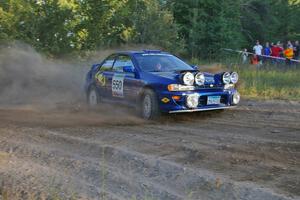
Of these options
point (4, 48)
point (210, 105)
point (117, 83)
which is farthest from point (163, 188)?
point (4, 48)

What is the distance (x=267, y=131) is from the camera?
927cm

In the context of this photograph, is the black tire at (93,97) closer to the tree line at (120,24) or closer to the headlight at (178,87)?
the headlight at (178,87)

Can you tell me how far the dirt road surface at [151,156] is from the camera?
5711mm

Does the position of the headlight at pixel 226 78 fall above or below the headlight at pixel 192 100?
above

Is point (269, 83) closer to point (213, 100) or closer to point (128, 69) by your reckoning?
point (213, 100)

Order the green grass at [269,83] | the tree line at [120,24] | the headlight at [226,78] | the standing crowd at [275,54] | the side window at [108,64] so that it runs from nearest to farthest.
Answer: the headlight at [226,78] → the side window at [108,64] → the green grass at [269,83] → the tree line at [120,24] → the standing crowd at [275,54]

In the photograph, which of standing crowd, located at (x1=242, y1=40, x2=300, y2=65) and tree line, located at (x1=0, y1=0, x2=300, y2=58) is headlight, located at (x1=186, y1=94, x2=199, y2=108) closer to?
tree line, located at (x1=0, y1=0, x2=300, y2=58)

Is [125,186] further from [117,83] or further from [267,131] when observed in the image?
[117,83]

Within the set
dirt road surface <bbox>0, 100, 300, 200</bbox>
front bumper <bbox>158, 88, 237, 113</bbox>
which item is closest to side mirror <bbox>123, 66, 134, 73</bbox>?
dirt road surface <bbox>0, 100, 300, 200</bbox>

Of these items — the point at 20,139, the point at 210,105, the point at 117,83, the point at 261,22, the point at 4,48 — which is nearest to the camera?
the point at 20,139

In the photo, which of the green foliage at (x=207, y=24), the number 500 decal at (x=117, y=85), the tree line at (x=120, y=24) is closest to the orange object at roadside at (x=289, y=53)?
the tree line at (x=120, y=24)

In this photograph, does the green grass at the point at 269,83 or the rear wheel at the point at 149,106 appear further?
the green grass at the point at 269,83

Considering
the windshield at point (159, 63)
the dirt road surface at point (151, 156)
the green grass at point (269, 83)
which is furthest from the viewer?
the green grass at point (269, 83)

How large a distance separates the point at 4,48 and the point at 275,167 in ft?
47.8
